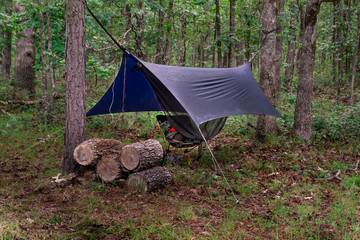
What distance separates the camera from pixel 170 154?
4852mm

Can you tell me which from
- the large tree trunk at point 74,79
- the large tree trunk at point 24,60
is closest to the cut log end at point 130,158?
the large tree trunk at point 74,79

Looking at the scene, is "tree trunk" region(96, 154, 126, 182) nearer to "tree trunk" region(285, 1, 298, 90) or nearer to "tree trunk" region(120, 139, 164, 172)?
"tree trunk" region(120, 139, 164, 172)

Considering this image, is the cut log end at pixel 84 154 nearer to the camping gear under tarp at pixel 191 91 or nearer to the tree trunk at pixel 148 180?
the tree trunk at pixel 148 180

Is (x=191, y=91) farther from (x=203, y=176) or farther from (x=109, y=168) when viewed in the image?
(x=109, y=168)

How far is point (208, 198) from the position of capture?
322cm

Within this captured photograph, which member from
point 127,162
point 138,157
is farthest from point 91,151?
point 138,157

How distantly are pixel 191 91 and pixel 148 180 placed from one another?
55.4 inches

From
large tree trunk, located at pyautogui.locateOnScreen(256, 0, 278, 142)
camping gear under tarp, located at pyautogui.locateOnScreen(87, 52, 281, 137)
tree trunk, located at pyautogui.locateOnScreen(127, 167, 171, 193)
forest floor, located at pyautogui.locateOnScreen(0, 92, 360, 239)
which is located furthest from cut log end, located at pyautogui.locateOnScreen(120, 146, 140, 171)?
large tree trunk, located at pyautogui.locateOnScreen(256, 0, 278, 142)

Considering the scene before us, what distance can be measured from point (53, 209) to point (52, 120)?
164 inches

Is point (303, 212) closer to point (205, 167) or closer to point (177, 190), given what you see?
point (177, 190)

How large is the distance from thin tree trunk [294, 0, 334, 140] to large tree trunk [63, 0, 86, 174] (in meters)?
3.98

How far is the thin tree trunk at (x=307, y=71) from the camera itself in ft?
16.5

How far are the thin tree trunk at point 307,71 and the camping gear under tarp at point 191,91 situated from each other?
104cm

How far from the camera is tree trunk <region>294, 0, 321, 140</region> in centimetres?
504
